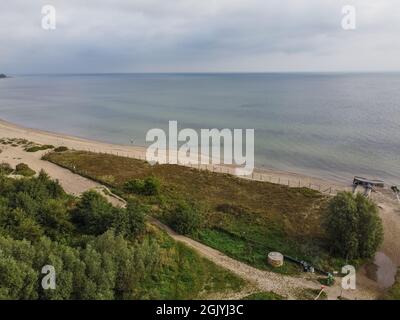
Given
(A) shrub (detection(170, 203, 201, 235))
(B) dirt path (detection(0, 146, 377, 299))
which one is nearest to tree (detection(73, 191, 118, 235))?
(B) dirt path (detection(0, 146, 377, 299))

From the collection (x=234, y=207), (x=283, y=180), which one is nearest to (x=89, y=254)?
(x=234, y=207)

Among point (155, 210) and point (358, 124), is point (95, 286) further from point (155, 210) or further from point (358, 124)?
point (358, 124)

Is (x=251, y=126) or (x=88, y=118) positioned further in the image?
(x=88, y=118)

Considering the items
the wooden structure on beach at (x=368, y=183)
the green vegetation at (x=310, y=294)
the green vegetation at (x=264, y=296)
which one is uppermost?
the wooden structure on beach at (x=368, y=183)

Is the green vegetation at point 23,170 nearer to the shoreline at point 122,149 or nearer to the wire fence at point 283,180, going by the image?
the shoreline at point 122,149

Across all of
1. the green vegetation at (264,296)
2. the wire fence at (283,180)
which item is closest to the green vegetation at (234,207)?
the green vegetation at (264,296)
